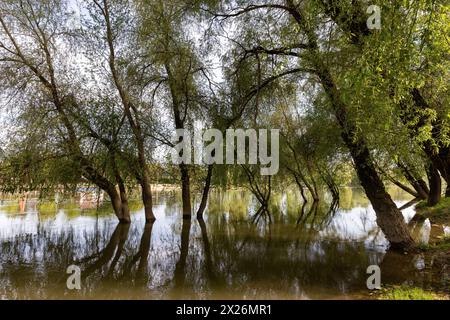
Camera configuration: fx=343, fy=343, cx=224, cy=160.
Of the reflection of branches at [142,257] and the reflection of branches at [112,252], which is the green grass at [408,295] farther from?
the reflection of branches at [112,252]

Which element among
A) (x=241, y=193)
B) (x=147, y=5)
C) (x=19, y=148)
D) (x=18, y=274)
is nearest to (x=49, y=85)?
(x=19, y=148)

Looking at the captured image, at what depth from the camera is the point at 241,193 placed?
3516 cm

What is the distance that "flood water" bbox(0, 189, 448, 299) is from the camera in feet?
19.7

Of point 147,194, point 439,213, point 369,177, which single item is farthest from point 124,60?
point 439,213

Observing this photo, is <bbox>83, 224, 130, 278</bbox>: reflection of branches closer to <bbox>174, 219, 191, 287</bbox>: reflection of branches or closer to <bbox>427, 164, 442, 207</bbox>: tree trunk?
<bbox>174, 219, 191, 287</bbox>: reflection of branches

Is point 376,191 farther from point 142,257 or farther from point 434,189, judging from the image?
point 434,189

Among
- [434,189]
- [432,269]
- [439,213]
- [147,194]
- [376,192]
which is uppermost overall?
[376,192]

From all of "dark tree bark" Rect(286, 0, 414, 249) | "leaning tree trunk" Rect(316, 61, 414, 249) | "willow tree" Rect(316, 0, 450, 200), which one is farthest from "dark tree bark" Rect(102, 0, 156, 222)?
"willow tree" Rect(316, 0, 450, 200)

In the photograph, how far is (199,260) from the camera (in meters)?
8.49

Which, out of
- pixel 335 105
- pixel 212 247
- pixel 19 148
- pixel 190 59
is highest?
pixel 190 59

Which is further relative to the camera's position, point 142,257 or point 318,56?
point 142,257

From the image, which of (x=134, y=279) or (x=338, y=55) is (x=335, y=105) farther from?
(x=134, y=279)

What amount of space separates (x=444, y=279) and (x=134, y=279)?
568 cm
